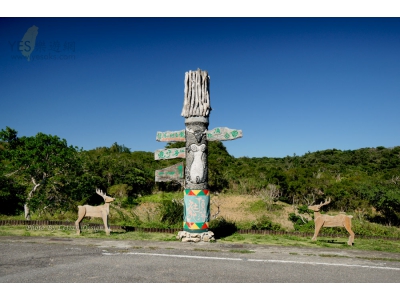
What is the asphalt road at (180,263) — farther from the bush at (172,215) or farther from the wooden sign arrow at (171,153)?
the bush at (172,215)

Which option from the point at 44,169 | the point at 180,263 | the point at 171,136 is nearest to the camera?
the point at 180,263

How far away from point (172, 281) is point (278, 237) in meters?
5.06

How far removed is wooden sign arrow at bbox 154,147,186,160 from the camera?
933cm

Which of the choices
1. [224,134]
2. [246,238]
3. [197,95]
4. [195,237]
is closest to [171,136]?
[197,95]

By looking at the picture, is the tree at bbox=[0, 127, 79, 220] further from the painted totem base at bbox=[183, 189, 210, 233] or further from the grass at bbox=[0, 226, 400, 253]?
the painted totem base at bbox=[183, 189, 210, 233]

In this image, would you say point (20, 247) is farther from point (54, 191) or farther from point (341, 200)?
point (341, 200)

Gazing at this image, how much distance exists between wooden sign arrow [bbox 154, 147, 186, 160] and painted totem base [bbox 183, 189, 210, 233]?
3.63 ft

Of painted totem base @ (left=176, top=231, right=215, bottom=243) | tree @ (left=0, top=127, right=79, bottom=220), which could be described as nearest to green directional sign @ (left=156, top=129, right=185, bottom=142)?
painted totem base @ (left=176, top=231, right=215, bottom=243)

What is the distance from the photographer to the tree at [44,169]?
37.4 feet

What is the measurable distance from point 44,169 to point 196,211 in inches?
244

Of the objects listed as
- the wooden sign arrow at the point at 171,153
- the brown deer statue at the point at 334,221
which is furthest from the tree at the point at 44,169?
the brown deer statue at the point at 334,221

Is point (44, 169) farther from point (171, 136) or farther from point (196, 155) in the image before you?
point (196, 155)

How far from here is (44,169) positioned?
38.2 ft

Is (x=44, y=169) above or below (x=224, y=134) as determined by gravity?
below
